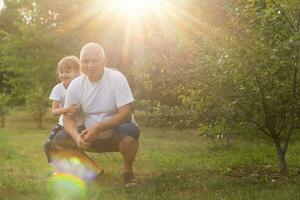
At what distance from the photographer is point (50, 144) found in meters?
7.08

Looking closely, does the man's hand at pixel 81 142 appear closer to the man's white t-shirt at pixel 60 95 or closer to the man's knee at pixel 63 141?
the man's knee at pixel 63 141

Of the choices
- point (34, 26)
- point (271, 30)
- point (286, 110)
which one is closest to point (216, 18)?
point (271, 30)

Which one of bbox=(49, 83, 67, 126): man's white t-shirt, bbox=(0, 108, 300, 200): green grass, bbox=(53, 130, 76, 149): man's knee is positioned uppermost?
bbox=(49, 83, 67, 126): man's white t-shirt

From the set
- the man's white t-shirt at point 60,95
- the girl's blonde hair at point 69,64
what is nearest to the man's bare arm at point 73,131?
the man's white t-shirt at point 60,95

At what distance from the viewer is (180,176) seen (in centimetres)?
692

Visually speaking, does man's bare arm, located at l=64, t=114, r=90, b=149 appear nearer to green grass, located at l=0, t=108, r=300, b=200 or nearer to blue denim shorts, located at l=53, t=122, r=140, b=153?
A: blue denim shorts, located at l=53, t=122, r=140, b=153

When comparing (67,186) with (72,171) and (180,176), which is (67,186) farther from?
(180,176)

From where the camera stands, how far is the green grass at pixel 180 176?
5.75m

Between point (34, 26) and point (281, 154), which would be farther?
point (34, 26)

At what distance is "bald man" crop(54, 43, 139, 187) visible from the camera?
6.16 m

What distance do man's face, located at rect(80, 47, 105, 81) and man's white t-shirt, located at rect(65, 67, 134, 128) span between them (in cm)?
16

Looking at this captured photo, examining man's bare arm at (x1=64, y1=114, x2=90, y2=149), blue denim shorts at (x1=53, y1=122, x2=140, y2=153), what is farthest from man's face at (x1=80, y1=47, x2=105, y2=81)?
blue denim shorts at (x1=53, y1=122, x2=140, y2=153)

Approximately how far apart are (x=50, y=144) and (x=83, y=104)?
0.97 meters

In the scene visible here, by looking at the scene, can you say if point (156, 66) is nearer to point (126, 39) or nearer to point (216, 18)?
point (216, 18)
